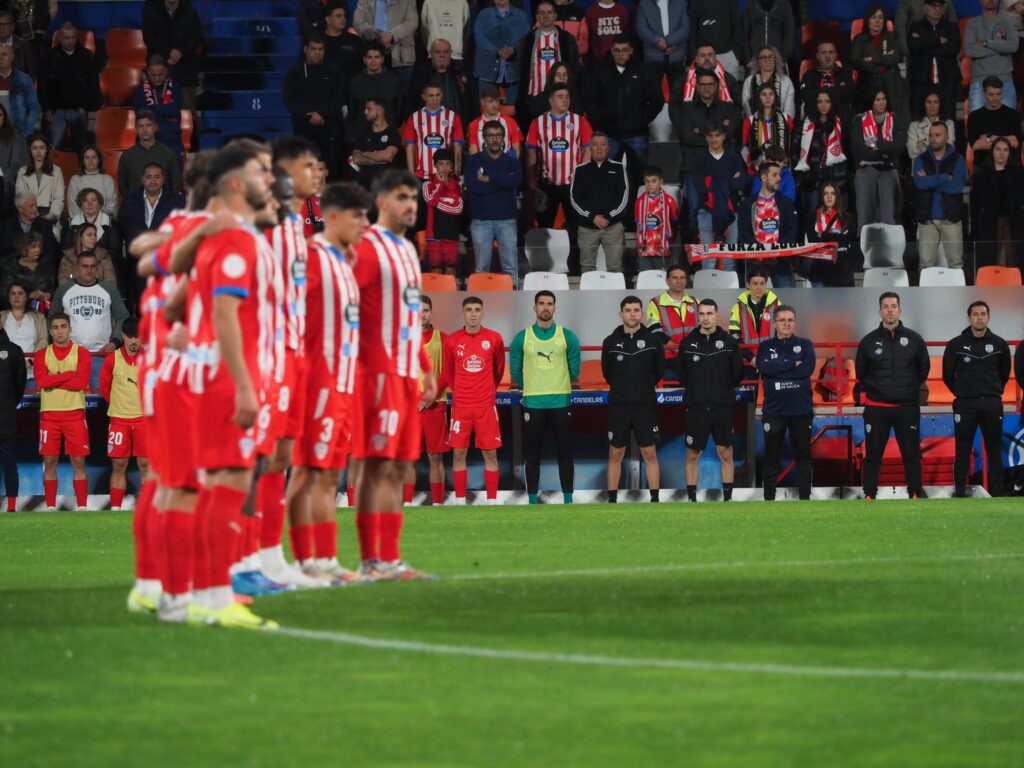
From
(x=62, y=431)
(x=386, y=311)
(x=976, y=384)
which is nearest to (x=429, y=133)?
(x=62, y=431)

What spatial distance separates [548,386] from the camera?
19453mm

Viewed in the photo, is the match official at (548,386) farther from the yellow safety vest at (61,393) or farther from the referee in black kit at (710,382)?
the yellow safety vest at (61,393)

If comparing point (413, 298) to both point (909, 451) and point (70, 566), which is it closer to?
point (70, 566)

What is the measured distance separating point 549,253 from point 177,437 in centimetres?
1425

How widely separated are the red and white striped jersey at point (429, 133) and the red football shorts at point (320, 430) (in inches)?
538

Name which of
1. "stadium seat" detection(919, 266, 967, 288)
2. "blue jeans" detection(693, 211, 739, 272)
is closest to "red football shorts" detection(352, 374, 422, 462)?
"blue jeans" detection(693, 211, 739, 272)

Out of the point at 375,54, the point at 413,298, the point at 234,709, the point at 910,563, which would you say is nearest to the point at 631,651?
the point at 234,709

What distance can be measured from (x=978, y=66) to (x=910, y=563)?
1529 centimetres

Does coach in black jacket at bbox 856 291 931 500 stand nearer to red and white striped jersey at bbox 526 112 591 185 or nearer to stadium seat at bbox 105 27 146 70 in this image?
red and white striped jersey at bbox 526 112 591 185

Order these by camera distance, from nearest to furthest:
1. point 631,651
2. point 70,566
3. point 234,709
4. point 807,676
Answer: point 234,709 → point 807,676 → point 631,651 → point 70,566

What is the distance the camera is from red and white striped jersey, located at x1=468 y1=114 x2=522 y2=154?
22.3 meters

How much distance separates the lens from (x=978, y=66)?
24.1m

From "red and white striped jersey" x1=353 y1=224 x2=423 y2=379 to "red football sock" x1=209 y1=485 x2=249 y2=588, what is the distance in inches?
77.3

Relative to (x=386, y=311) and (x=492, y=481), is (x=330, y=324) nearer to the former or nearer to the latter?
(x=386, y=311)
